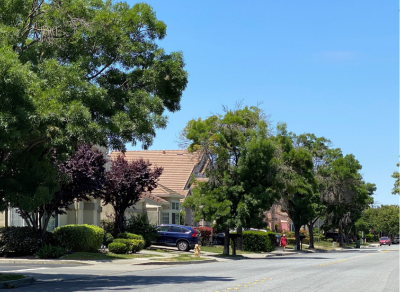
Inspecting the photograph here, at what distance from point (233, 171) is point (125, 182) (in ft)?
22.3

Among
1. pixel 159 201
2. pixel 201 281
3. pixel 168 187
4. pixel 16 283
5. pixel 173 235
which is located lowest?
pixel 201 281

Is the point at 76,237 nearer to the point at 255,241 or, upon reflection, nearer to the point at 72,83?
the point at 72,83

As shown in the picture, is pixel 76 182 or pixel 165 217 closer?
pixel 76 182

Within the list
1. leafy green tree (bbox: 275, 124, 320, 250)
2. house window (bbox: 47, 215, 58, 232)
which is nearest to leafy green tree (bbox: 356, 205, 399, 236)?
leafy green tree (bbox: 275, 124, 320, 250)

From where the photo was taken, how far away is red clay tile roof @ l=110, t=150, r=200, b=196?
167ft

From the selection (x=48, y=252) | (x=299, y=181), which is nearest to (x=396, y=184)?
(x=299, y=181)

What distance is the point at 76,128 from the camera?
14391 mm

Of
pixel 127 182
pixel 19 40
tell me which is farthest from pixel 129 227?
pixel 19 40

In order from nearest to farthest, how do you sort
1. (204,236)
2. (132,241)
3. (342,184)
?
1. (132,241)
2. (204,236)
3. (342,184)

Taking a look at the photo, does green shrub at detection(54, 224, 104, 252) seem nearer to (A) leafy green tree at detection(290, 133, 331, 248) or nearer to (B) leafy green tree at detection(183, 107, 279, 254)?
(B) leafy green tree at detection(183, 107, 279, 254)

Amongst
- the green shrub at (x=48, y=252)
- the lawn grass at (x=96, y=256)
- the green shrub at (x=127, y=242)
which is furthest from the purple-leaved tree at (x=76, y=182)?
the green shrub at (x=127, y=242)

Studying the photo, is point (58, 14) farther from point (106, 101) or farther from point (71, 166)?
point (71, 166)

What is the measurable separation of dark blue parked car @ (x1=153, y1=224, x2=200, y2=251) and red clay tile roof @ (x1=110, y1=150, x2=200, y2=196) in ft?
45.2

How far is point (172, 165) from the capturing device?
177ft
